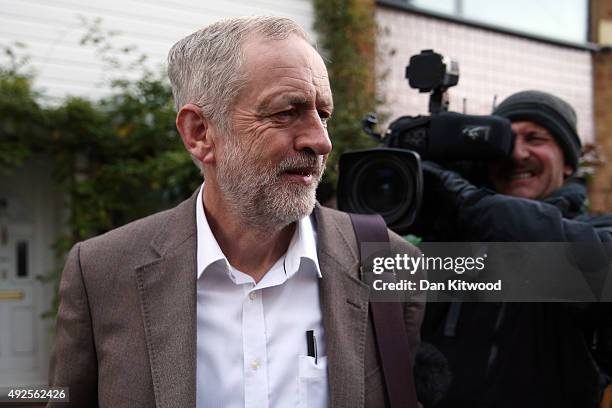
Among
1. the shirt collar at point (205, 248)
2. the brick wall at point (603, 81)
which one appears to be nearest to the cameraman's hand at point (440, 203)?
the shirt collar at point (205, 248)

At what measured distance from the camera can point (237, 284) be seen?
5.74ft

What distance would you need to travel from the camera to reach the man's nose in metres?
1.67

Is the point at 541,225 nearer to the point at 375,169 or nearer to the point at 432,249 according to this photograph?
the point at 432,249

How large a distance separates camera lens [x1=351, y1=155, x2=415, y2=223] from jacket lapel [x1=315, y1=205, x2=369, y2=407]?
265mm

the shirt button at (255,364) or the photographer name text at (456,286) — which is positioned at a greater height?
the photographer name text at (456,286)

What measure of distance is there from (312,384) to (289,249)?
363mm

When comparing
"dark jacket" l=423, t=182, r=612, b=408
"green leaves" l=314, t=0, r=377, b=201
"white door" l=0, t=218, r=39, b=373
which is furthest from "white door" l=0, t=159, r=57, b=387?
Result: "dark jacket" l=423, t=182, r=612, b=408

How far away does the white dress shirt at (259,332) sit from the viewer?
1.66 meters

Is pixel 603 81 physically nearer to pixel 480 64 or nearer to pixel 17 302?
pixel 480 64

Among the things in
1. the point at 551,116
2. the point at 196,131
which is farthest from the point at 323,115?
the point at 551,116

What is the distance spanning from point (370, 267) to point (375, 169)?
455mm

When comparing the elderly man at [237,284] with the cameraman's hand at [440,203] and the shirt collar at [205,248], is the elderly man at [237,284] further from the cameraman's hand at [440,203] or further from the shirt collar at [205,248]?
the cameraman's hand at [440,203]

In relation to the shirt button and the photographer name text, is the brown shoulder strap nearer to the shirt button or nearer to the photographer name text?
the photographer name text

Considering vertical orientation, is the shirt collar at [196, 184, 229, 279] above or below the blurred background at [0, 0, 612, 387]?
below
